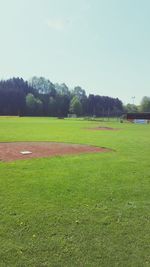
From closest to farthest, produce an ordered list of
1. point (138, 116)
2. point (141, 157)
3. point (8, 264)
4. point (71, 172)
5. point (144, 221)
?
point (8, 264)
point (144, 221)
point (71, 172)
point (141, 157)
point (138, 116)

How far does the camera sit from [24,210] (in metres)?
7.51

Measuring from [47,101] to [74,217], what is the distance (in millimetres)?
143985

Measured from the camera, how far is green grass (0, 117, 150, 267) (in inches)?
215

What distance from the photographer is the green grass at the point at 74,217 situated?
5449 mm

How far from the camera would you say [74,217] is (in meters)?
7.17

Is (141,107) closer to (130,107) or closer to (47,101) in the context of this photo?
(130,107)

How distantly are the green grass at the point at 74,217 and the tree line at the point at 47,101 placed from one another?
127 meters

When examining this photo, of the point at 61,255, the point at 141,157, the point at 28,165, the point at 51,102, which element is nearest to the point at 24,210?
the point at 61,255

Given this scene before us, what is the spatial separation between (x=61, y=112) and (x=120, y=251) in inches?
5705

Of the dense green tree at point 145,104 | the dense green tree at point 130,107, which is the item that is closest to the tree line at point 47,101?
the dense green tree at point 130,107

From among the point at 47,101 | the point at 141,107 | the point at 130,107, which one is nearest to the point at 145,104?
the point at 141,107

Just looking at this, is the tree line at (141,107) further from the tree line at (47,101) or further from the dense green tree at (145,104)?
the tree line at (47,101)

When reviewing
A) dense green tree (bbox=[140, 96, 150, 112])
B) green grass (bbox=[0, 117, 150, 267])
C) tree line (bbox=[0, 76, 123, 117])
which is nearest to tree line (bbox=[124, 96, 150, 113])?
dense green tree (bbox=[140, 96, 150, 112])

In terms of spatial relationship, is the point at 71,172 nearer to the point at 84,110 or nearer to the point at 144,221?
the point at 144,221
